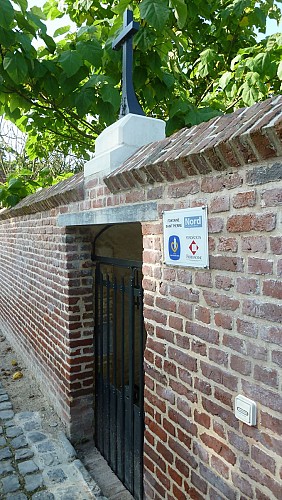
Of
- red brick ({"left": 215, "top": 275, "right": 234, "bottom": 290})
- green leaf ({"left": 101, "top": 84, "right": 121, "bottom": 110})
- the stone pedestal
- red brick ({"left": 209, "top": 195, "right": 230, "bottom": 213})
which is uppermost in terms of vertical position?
green leaf ({"left": 101, "top": 84, "right": 121, "bottom": 110})

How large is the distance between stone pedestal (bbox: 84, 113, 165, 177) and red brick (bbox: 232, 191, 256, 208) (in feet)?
3.93

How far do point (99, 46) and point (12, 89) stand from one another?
→ 3.56 feet

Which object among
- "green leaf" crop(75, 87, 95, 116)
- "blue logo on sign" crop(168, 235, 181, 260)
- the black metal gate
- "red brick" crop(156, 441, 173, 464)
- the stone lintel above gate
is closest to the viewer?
the stone lintel above gate

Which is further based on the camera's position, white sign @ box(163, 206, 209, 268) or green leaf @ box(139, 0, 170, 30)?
green leaf @ box(139, 0, 170, 30)

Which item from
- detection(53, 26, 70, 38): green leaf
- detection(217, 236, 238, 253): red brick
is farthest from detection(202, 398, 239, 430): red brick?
detection(53, 26, 70, 38): green leaf

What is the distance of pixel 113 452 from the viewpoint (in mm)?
3445

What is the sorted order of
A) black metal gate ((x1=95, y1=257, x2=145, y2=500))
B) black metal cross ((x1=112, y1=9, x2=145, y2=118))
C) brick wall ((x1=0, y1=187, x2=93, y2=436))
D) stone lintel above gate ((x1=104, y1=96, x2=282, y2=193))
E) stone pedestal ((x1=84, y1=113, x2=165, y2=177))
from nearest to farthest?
stone lintel above gate ((x1=104, y1=96, x2=282, y2=193)) → stone pedestal ((x1=84, y1=113, x2=165, y2=177)) → black metal cross ((x1=112, y1=9, x2=145, y2=118)) → black metal gate ((x1=95, y1=257, x2=145, y2=500)) → brick wall ((x1=0, y1=187, x2=93, y2=436))

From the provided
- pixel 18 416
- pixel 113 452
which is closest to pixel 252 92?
pixel 113 452

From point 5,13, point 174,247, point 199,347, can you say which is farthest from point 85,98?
point 199,347

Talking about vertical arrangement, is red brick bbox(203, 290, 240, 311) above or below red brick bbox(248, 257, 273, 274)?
below

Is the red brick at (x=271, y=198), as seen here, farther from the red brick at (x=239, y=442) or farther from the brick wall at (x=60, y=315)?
the brick wall at (x=60, y=315)

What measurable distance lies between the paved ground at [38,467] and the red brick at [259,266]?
7.76 feet

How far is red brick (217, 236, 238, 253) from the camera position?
1574 millimetres

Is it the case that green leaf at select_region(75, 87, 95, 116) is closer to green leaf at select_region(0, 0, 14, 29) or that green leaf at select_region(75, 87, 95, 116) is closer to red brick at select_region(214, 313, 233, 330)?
green leaf at select_region(0, 0, 14, 29)
